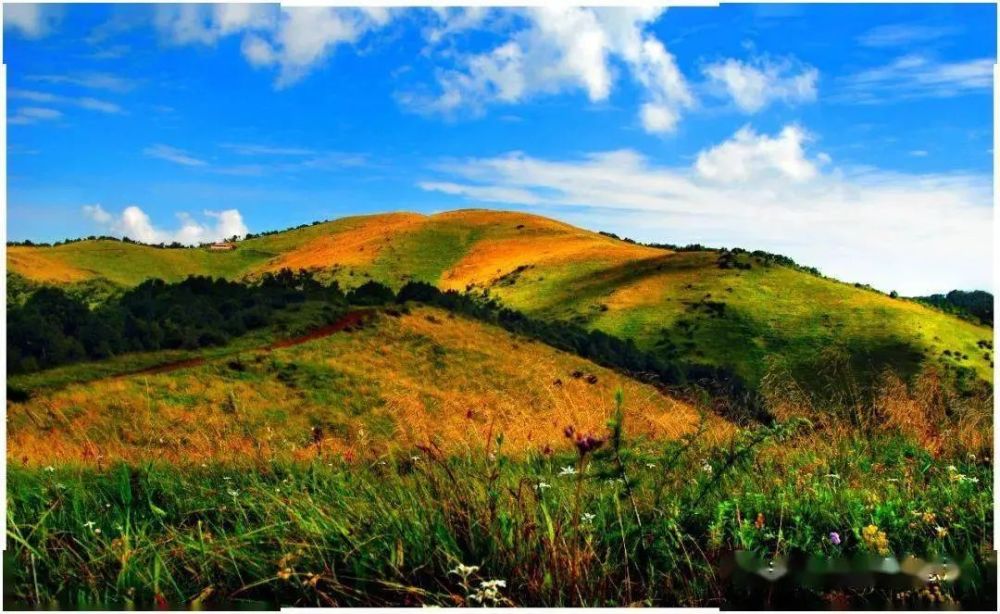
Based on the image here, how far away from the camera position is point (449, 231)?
126688mm

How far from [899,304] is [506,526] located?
82.0 metres

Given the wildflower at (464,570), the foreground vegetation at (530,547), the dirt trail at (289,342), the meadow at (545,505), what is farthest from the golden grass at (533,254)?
the wildflower at (464,570)

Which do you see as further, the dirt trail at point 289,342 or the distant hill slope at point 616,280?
the distant hill slope at point 616,280

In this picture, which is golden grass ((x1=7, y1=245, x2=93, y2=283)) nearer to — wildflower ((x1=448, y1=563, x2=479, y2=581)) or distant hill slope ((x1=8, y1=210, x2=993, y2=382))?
distant hill slope ((x1=8, y1=210, x2=993, y2=382))

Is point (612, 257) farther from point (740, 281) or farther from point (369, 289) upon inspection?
point (369, 289)

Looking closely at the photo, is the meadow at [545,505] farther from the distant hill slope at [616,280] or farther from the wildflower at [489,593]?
the distant hill slope at [616,280]

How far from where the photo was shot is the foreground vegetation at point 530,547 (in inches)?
179

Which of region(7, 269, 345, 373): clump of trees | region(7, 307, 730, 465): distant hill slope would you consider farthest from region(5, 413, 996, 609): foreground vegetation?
region(7, 269, 345, 373): clump of trees

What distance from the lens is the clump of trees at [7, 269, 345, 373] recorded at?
86.7ft

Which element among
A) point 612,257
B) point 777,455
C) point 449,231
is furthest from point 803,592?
point 449,231

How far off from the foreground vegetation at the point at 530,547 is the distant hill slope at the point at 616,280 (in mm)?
42270

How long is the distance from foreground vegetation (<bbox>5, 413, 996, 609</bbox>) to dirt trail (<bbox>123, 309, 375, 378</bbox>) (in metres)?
22.1

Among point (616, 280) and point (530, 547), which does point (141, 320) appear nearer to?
point (530, 547)

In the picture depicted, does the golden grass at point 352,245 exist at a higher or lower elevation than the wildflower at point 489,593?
higher
